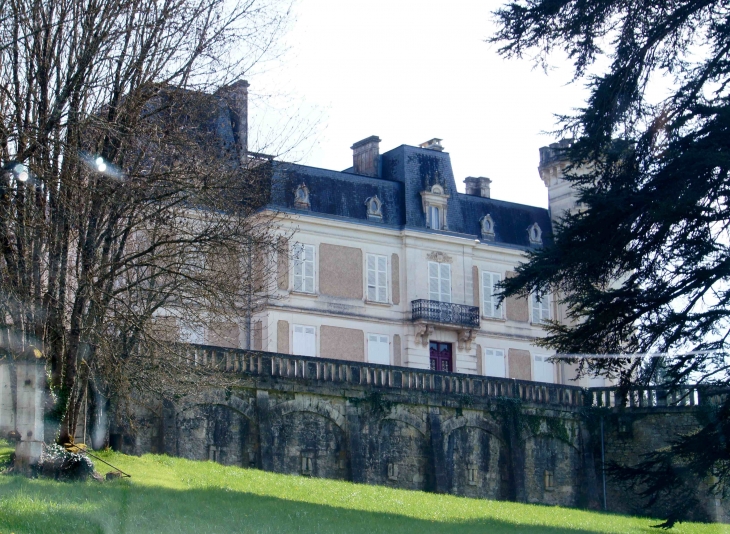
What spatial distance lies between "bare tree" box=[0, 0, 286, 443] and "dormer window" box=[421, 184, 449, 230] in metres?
19.7

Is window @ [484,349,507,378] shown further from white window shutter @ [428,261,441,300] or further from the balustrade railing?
the balustrade railing

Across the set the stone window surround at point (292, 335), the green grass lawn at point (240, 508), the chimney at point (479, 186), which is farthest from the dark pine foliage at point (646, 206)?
the chimney at point (479, 186)

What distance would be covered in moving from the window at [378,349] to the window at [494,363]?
150 inches

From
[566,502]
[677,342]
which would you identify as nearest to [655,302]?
[677,342]

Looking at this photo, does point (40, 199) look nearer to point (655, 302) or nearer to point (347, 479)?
point (655, 302)

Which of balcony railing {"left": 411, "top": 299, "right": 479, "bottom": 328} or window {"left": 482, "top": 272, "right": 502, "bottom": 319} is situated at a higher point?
window {"left": 482, "top": 272, "right": 502, "bottom": 319}

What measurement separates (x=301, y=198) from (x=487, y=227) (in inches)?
298

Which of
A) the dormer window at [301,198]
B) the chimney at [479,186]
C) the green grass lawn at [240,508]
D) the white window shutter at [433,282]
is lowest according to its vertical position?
the green grass lawn at [240,508]

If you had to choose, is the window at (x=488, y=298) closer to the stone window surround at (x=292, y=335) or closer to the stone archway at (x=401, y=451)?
the stone window surround at (x=292, y=335)

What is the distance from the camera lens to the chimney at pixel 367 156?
38219 mm

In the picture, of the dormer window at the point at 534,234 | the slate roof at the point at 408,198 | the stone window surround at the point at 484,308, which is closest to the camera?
the slate roof at the point at 408,198

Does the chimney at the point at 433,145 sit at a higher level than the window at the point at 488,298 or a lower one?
higher

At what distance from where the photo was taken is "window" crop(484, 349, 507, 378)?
37719mm

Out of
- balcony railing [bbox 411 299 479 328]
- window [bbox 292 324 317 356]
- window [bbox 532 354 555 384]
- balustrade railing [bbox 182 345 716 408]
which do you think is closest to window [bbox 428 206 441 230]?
balcony railing [bbox 411 299 479 328]
